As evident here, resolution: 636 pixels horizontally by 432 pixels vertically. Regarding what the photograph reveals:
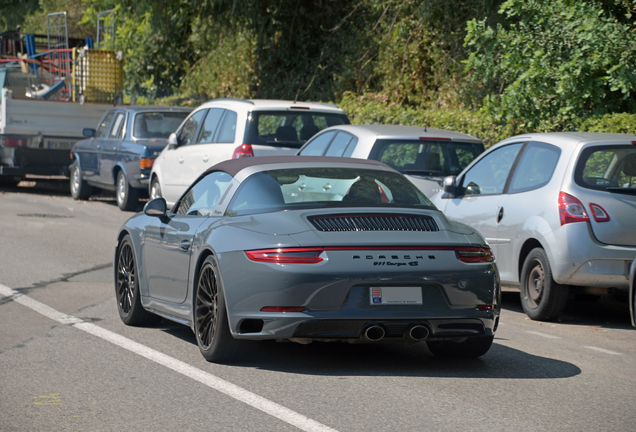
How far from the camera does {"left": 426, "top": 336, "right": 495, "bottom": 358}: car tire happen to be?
21.1 feet

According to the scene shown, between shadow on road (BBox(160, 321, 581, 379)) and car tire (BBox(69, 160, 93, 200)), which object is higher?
shadow on road (BBox(160, 321, 581, 379))

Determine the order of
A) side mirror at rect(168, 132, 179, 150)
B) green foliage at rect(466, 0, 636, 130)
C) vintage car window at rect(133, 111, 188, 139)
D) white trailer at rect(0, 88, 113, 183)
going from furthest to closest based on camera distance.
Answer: white trailer at rect(0, 88, 113, 183) < vintage car window at rect(133, 111, 188, 139) < side mirror at rect(168, 132, 179, 150) < green foliage at rect(466, 0, 636, 130)

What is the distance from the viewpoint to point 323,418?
16.1 ft

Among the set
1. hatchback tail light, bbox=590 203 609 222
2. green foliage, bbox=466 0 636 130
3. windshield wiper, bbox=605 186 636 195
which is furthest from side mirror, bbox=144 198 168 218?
green foliage, bbox=466 0 636 130

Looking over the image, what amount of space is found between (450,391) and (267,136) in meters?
8.31

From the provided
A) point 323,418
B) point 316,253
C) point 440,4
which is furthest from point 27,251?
point 440,4

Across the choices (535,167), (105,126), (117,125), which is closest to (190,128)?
(117,125)

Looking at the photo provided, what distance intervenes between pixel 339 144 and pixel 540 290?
3.88 metres

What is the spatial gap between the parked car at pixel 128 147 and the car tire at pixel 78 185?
30 cm

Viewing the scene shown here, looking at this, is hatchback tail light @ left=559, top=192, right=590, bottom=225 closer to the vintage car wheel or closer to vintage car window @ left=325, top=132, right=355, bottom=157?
vintage car window @ left=325, top=132, right=355, bottom=157

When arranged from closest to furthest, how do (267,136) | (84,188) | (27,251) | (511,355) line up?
(511,355) < (27,251) < (267,136) < (84,188)

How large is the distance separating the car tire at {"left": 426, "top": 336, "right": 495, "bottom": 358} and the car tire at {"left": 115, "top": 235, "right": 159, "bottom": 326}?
7.71 feet

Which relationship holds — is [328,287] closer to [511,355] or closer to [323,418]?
[323,418]

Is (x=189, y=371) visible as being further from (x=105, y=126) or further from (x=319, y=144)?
(x=105, y=126)
